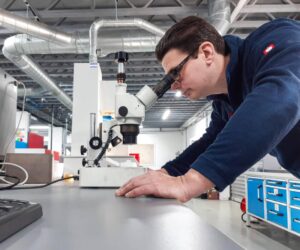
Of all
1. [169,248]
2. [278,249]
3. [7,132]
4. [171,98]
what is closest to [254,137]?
[169,248]

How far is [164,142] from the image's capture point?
510 inches

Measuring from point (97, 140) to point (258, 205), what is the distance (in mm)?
3267

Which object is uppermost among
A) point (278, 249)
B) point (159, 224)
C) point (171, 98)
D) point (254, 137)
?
point (171, 98)

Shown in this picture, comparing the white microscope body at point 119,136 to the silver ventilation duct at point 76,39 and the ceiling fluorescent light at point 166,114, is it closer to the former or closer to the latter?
the silver ventilation duct at point 76,39

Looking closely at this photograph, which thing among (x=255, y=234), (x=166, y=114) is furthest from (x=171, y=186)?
(x=166, y=114)

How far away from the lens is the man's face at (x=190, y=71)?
0.82 metres

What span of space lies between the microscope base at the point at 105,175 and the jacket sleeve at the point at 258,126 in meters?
0.61

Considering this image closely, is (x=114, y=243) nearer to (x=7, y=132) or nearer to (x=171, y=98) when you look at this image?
(x=7, y=132)

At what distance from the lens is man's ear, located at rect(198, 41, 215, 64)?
81 cm

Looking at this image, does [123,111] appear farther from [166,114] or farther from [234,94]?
[166,114]

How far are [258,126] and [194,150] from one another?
52 cm

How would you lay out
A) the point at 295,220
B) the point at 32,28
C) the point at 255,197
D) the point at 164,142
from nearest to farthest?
the point at 295,220 < the point at 32,28 < the point at 255,197 < the point at 164,142

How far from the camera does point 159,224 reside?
1.49ft

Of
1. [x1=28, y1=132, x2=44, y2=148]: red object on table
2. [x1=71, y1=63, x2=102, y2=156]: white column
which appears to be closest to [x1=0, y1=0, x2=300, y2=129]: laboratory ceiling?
[x1=71, y1=63, x2=102, y2=156]: white column
